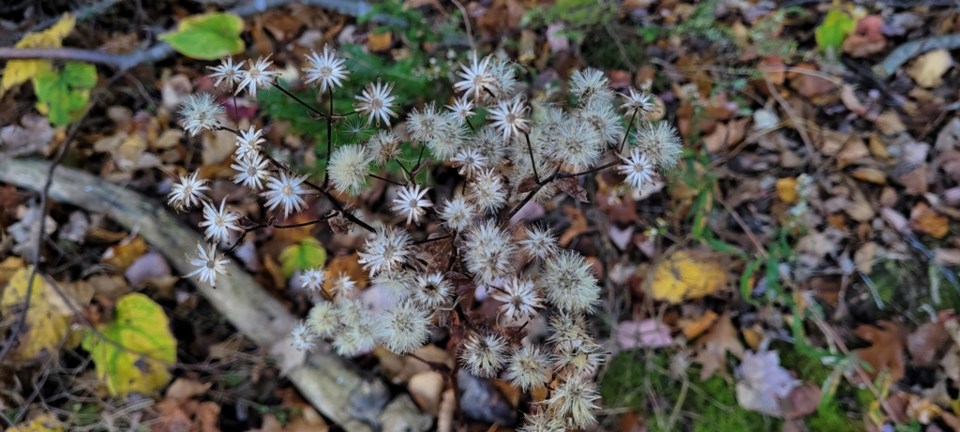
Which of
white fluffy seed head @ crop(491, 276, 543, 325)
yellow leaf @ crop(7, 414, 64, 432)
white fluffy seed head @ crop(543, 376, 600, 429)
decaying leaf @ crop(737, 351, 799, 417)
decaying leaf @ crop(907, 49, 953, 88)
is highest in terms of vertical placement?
white fluffy seed head @ crop(491, 276, 543, 325)

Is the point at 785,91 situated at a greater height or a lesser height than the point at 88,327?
greater

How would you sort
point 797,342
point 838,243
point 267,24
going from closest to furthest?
point 797,342, point 838,243, point 267,24

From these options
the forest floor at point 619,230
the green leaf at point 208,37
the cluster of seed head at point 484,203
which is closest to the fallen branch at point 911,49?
the forest floor at point 619,230

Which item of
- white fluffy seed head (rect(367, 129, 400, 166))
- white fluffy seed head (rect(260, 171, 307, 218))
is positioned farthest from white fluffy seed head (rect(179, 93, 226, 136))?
white fluffy seed head (rect(367, 129, 400, 166))

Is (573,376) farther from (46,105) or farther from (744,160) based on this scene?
(46,105)

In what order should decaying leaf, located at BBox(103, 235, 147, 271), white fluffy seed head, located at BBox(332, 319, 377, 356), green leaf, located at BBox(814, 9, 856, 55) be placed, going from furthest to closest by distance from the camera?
green leaf, located at BBox(814, 9, 856, 55) → decaying leaf, located at BBox(103, 235, 147, 271) → white fluffy seed head, located at BBox(332, 319, 377, 356)

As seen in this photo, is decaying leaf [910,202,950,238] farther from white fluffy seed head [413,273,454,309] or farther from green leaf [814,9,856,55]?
white fluffy seed head [413,273,454,309]

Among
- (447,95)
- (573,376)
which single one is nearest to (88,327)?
(447,95)
